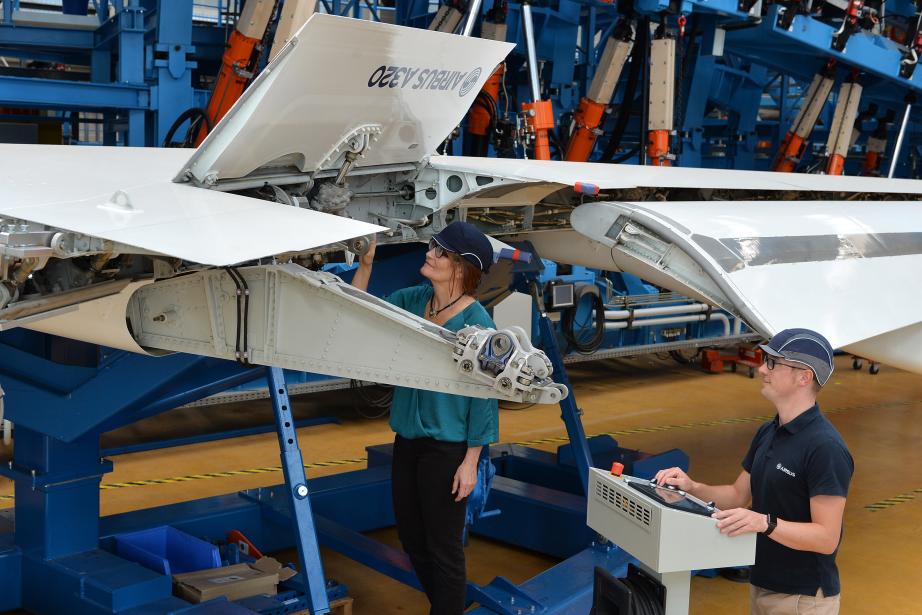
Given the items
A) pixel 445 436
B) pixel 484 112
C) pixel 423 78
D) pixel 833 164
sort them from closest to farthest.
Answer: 1. pixel 423 78
2. pixel 445 436
3. pixel 484 112
4. pixel 833 164

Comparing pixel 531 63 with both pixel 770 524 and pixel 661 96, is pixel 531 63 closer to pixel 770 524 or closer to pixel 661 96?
pixel 661 96

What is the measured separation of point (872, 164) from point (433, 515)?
34.6 feet

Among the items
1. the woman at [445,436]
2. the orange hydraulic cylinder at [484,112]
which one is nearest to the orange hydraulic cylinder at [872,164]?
the orange hydraulic cylinder at [484,112]

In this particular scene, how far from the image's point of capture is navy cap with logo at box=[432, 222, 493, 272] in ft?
10.4

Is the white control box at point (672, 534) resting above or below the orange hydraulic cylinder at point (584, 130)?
below

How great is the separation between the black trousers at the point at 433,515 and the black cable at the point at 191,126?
3618 millimetres

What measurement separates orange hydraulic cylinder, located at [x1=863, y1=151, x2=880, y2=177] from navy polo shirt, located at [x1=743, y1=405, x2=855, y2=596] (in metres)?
10.6

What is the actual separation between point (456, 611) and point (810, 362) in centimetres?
158

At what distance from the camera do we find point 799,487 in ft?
8.15

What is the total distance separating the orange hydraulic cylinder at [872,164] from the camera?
12117 mm

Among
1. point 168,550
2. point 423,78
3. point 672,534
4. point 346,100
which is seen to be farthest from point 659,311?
point 672,534

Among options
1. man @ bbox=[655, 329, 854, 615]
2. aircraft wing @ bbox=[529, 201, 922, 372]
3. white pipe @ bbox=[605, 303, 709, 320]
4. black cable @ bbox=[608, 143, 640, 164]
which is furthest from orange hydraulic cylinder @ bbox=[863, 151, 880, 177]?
man @ bbox=[655, 329, 854, 615]

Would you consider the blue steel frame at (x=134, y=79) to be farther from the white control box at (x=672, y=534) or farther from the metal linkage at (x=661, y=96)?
the white control box at (x=672, y=534)

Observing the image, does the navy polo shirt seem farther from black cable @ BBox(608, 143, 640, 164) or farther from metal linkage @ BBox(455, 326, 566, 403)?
black cable @ BBox(608, 143, 640, 164)
